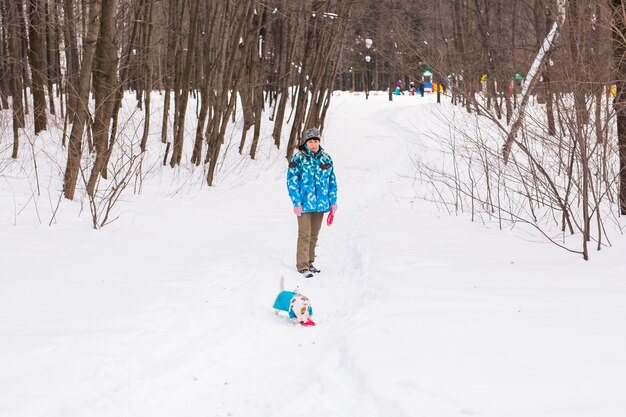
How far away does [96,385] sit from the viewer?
10.8 feet

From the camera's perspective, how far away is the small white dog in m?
4.71

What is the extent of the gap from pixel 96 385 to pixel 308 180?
3.96 metres

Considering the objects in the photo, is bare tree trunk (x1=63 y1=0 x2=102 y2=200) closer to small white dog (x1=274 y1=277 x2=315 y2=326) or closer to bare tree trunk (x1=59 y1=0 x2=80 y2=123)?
bare tree trunk (x1=59 y1=0 x2=80 y2=123)

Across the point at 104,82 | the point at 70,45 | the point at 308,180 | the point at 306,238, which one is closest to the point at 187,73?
the point at 70,45

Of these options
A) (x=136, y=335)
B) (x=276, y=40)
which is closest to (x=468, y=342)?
(x=136, y=335)

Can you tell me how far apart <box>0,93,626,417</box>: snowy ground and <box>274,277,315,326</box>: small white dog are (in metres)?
0.13

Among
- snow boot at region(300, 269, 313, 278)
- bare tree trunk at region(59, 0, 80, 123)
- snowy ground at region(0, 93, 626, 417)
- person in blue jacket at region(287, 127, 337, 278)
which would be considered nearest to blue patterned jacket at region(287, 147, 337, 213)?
person in blue jacket at region(287, 127, 337, 278)

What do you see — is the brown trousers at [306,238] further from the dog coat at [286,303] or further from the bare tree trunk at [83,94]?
the bare tree trunk at [83,94]

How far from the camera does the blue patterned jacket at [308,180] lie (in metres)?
6.72

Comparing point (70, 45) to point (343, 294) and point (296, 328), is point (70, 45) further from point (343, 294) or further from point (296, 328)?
point (296, 328)

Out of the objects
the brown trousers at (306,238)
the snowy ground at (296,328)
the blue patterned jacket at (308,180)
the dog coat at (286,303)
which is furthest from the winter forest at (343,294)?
the blue patterned jacket at (308,180)

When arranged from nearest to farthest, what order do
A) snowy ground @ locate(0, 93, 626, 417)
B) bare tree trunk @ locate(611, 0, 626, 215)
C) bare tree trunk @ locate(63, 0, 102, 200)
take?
snowy ground @ locate(0, 93, 626, 417), bare tree trunk @ locate(611, 0, 626, 215), bare tree trunk @ locate(63, 0, 102, 200)

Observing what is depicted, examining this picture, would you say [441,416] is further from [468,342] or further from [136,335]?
[136,335]

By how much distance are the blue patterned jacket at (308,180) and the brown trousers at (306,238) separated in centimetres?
14
